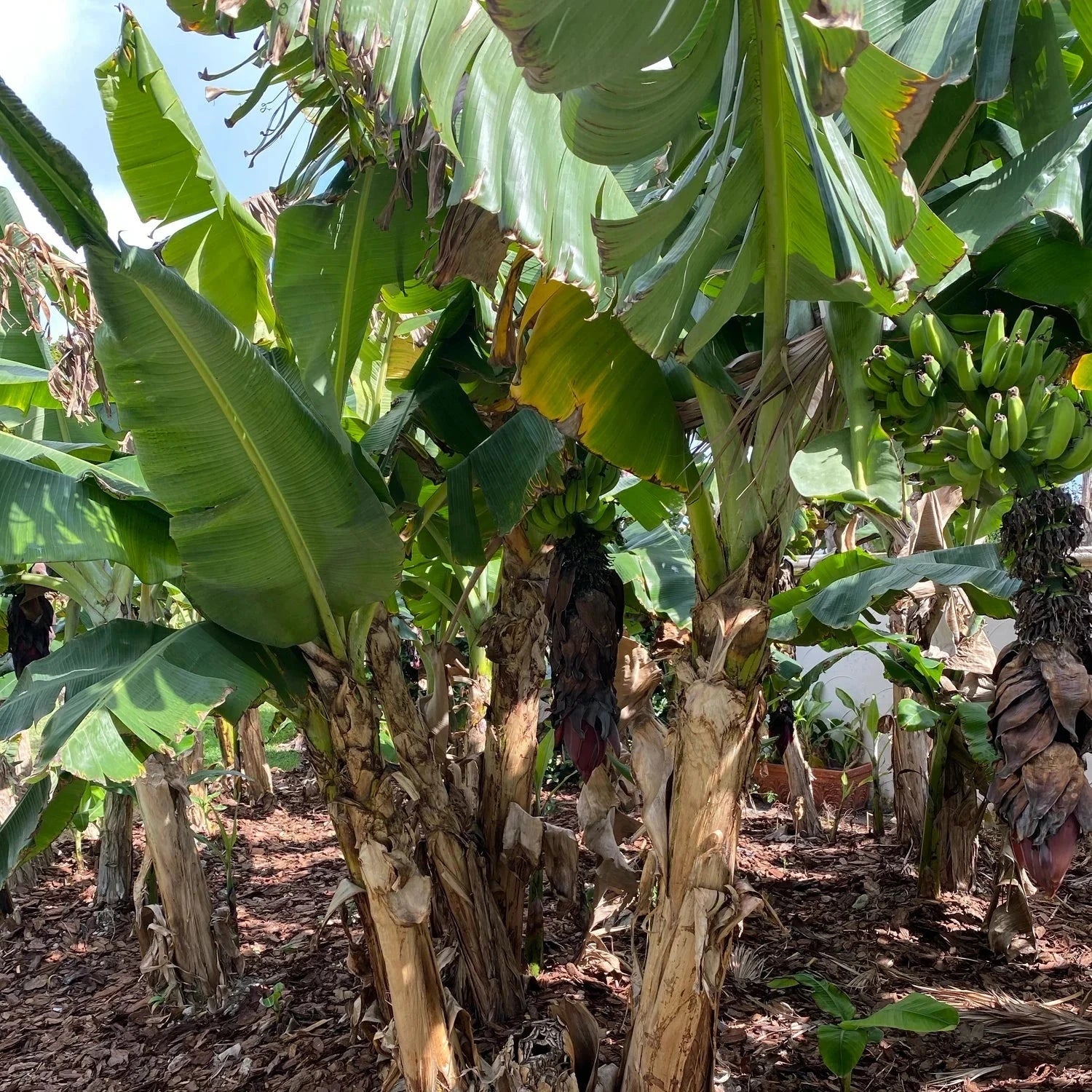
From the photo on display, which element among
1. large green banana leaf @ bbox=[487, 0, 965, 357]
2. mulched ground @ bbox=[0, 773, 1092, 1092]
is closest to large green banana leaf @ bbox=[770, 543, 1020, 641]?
large green banana leaf @ bbox=[487, 0, 965, 357]

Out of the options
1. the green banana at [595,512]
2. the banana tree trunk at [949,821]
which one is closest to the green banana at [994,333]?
the green banana at [595,512]

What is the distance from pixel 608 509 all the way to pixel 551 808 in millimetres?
4635

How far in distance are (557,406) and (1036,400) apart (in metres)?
0.97

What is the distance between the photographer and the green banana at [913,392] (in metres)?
1.58

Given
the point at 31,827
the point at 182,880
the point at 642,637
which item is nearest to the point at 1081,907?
the point at 642,637

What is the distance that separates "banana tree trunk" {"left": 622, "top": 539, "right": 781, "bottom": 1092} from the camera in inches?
76.6

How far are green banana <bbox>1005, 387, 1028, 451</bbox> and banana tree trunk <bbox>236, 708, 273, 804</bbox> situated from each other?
625 centimetres

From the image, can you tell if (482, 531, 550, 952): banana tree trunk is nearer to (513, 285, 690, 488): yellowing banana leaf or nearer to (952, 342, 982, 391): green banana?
(513, 285, 690, 488): yellowing banana leaf

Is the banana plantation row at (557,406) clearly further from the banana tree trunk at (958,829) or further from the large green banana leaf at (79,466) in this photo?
the banana tree trunk at (958,829)

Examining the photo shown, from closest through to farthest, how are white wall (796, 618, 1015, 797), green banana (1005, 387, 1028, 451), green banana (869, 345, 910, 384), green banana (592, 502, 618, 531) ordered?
green banana (1005, 387, 1028, 451)
green banana (869, 345, 910, 384)
green banana (592, 502, 618, 531)
white wall (796, 618, 1015, 797)

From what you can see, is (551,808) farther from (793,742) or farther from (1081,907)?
(1081,907)

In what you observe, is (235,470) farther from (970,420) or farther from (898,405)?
(970,420)

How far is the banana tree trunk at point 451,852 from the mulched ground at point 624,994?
0.17 metres

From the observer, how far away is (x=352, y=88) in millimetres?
1785
